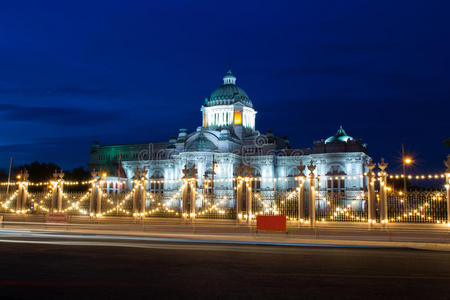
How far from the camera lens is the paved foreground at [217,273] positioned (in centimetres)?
962

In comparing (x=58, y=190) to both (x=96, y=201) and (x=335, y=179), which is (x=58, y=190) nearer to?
(x=96, y=201)

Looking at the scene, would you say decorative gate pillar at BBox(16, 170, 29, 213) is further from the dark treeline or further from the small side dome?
the small side dome

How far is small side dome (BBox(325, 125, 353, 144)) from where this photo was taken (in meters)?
73.9

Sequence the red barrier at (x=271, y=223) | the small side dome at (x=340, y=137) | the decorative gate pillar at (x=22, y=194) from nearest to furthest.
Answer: the red barrier at (x=271, y=223) < the decorative gate pillar at (x=22, y=194) < the small side dome at (x=340, y=137)

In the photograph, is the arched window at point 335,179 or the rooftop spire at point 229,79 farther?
the rooftop spire at point 229,79

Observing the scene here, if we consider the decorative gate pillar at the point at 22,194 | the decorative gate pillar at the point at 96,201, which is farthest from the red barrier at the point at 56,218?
the decorative gate pillar at the point at 22,194

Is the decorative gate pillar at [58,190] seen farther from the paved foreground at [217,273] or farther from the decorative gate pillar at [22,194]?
the paved foreground at [217,273]

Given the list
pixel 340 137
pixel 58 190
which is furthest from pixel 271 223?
pixel 340 137

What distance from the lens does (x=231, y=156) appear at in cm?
7425

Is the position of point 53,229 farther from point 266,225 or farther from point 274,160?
point 274,160

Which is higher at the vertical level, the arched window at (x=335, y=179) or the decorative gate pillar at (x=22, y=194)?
the arched window at (x=335, y=179)

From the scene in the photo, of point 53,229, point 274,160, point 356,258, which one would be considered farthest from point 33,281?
point 274,160

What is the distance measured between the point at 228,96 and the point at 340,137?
22.9m

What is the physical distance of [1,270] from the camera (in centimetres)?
1227
